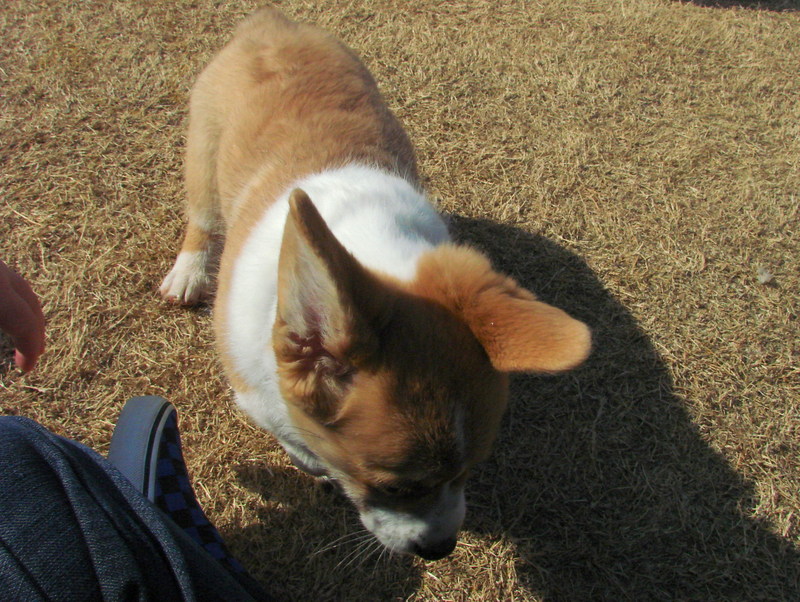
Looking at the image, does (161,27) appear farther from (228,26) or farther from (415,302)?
(415,302)

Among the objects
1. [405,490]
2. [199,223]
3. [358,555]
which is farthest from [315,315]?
[199,223]

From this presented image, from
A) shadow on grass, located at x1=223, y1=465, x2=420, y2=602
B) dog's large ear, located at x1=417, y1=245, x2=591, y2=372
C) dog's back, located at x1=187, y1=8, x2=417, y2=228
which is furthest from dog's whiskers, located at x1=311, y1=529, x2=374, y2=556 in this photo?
dog's back, located at x1=187, y1=8, x2=417, y2=228

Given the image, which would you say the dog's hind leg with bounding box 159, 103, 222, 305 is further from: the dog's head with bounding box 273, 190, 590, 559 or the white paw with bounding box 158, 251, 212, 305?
the dog's head with bounding box 273, 190, 590, 559

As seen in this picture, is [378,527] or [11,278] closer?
[11,278]

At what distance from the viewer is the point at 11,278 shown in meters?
1.67

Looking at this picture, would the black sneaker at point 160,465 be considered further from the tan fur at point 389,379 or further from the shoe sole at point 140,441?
the tan fur at point 389,379

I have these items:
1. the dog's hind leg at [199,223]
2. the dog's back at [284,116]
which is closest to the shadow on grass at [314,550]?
the dog's hind leg at [199,223]

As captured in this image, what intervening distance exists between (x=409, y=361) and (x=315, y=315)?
268mm

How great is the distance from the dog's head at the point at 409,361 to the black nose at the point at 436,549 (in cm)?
17

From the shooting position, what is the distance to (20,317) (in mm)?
1590

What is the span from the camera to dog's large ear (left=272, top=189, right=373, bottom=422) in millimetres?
1148

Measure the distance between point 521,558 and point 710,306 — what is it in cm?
161

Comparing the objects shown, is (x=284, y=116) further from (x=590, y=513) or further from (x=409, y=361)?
(x=590, y=513)

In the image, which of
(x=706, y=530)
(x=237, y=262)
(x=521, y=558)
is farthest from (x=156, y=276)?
(x=706, y=530)
